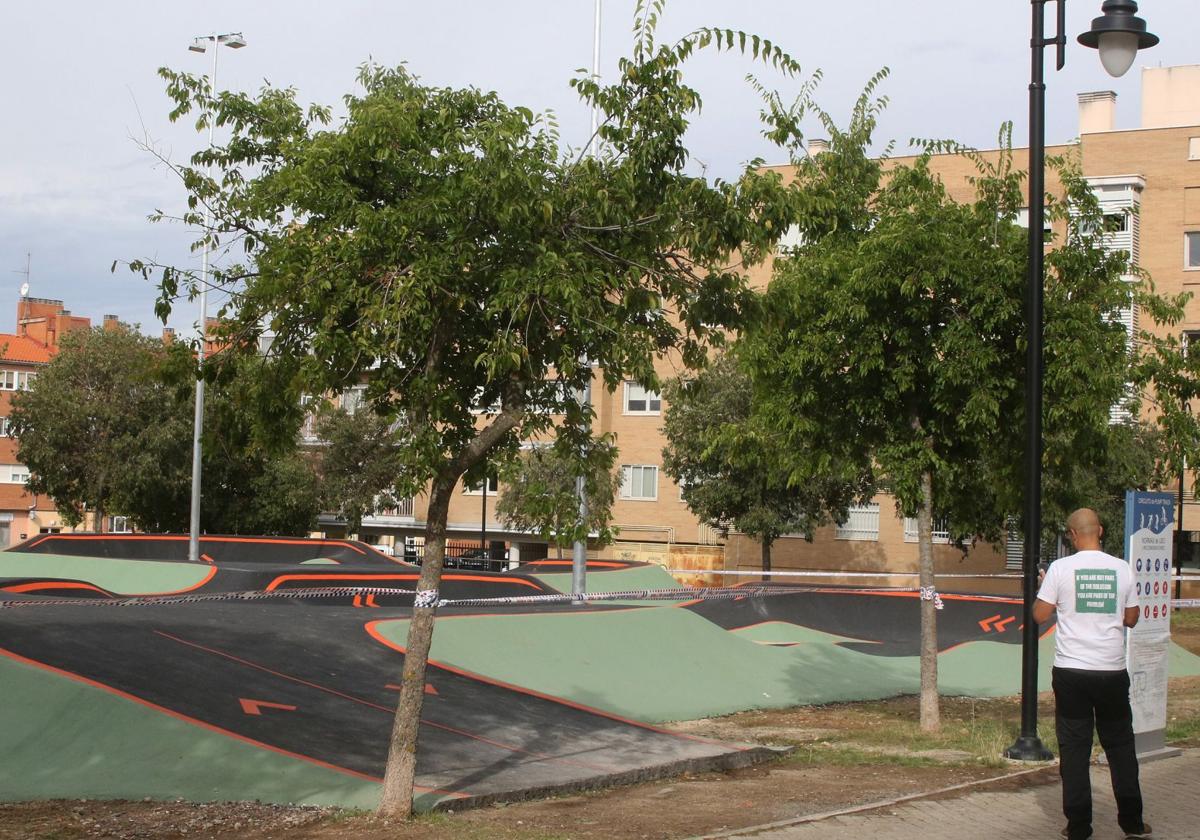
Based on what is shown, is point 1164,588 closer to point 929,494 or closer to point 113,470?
point 929,494

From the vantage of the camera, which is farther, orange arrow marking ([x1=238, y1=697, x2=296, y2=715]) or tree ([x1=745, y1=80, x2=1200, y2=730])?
tree ([x1=745, y1=80, x2=1200, y2=730])

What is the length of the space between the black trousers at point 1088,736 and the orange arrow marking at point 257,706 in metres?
6.19

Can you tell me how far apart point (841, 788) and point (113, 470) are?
43.1m

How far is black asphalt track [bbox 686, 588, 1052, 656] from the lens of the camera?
21938 mm

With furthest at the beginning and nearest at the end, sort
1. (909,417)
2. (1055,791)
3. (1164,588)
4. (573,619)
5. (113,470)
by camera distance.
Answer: (113,470)
(573,619)
(909,417)
(1164,588)
(1055,791)

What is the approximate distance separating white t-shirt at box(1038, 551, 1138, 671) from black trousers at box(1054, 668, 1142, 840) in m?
0.08

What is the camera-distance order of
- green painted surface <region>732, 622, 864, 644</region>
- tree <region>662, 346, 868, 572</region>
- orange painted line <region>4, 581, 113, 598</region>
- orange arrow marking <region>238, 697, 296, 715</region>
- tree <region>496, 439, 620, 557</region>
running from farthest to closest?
1. tree <region>662, 346, 868, 572</region>
2. green painted surface <region>732, 622, 864, 644</region>
3. orange painted line <region>4, 581, 113, 598</region>
4. orange arrow marking <region>238, 697, 296, 715</region>
5. tree <region>496, 439, 620, 557</region>

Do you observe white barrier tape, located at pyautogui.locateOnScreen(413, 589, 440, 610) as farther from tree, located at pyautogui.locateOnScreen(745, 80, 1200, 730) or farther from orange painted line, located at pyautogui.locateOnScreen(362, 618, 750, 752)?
tree, located at pyautogui.locateOnScreen(745, 80, 1200, 730)

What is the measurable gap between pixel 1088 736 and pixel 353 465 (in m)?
49.3

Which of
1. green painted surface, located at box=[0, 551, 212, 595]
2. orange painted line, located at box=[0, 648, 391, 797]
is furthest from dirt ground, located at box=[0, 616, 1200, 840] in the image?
green painted surface, located at box=[0, 551, 212, 595]

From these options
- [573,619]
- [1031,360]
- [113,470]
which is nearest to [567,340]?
[1031,360]

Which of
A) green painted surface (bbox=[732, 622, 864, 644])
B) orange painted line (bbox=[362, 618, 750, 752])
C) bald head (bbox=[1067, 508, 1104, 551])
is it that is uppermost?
bald head (bbox=[1067, 508, 1104, 551])

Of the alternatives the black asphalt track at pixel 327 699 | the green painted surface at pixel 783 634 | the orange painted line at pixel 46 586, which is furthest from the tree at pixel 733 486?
the black asphalt track at pixel 327 699

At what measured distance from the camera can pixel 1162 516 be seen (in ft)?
32.7
